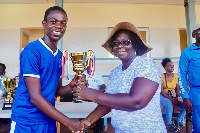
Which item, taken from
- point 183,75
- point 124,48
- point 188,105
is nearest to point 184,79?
point 183,75

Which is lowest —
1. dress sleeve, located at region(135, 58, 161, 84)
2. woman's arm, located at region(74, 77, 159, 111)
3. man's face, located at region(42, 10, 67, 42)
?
woman's arm, located at region(74, 77, 159, 111)

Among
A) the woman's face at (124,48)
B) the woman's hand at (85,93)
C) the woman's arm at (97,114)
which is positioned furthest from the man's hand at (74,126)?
the woman's face at (124,48)

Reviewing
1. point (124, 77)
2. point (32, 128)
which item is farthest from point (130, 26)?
point (32, 128)

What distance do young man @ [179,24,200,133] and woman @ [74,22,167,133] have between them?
1.29m

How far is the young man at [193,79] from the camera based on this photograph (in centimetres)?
220

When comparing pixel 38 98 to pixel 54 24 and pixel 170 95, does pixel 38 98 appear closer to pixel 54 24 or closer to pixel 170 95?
pixel 54 24

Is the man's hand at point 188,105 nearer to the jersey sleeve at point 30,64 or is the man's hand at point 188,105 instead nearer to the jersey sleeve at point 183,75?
the jersey sleeve at point 183,75

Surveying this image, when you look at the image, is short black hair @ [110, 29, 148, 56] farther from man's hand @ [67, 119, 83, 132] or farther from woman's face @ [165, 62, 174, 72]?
woman's face @ [165, 62, 174, 72]

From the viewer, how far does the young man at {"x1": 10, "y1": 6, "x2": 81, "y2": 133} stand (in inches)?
45.8

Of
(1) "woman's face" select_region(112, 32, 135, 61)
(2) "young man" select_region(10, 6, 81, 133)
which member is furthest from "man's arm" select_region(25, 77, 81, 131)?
(1) "woman's face" select_region(112, 32, 135, 61)

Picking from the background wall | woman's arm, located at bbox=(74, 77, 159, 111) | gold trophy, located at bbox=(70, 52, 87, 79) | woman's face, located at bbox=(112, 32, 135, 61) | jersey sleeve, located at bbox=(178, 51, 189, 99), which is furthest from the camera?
the background wall

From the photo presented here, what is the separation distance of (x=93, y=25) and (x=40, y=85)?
16.8 feet

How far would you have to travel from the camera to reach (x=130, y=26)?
1255 millimetres

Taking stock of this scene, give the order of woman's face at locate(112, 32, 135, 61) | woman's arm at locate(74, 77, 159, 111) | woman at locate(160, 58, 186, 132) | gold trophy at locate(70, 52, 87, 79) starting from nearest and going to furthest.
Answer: woman's arm at locate(74, 77, 159, 111) → woman's face at locate(112, 32, 135, 61) → gold trophy at locate(70, 52, 87, 79) → woman at locate(160, 58, 186, 132)
